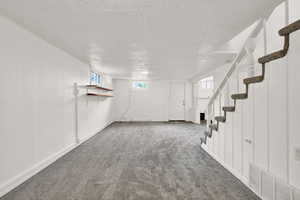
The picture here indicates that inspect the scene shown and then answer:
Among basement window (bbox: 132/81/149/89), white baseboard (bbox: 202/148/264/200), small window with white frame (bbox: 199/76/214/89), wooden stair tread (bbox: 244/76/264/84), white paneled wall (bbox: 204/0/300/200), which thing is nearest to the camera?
white paneled wall (bbox: 204/0/300/200)

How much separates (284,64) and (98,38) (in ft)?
8.38

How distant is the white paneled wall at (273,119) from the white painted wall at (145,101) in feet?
21.0

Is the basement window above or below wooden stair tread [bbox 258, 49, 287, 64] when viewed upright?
above

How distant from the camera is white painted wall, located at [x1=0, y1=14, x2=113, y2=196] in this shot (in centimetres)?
206

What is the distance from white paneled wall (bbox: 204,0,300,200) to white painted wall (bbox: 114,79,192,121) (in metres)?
6.39

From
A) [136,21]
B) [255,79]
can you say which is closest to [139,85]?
[136,21]

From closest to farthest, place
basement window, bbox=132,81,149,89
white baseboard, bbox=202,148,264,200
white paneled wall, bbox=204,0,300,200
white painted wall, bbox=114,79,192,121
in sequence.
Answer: white paneled wall, bbox=204,0,300,200 < white baseboard, bbox=202,148,264,200 < white painted wall, bbox=114,79,192,121 < basement window, bbox=132,81,149,89

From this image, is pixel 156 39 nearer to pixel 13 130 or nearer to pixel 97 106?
pixel 13 130

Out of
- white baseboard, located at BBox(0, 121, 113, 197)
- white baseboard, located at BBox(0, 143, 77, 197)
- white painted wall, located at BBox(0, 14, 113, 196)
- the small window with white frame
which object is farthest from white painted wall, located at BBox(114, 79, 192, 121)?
white baseboard, located at BBox(0, 143, 77, 197)

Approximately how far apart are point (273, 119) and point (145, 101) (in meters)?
7.23

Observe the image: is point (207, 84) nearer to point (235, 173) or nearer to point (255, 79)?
point (235, 173)

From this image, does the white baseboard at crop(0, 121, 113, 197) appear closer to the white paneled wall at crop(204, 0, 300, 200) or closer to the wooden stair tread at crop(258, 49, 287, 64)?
the white paneled wall at crop(204, 0, 300, 200)

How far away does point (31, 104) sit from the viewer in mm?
2502

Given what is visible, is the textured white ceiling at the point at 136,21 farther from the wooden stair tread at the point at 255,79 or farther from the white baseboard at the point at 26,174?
the white baseboard at the point at 26,174
